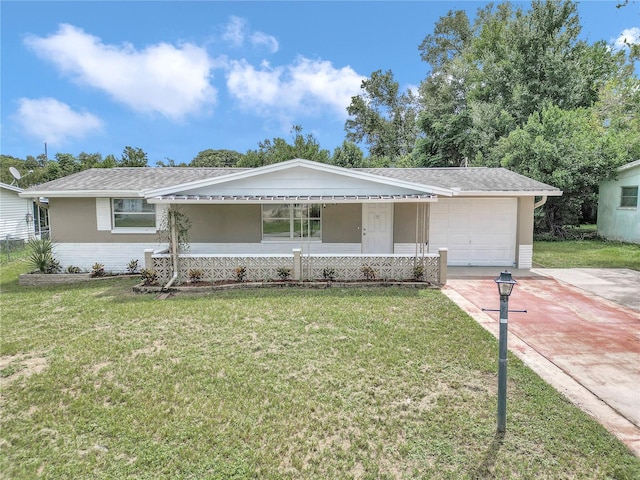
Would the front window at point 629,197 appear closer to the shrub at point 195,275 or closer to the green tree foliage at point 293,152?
the green tree foliage at point 293,152

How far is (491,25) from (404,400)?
33.4 meters

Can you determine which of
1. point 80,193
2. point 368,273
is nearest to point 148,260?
point 80,193

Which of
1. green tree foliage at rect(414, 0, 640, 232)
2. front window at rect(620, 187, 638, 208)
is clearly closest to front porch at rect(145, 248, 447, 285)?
green tree foliage at rect(414, 0, 640, 232)

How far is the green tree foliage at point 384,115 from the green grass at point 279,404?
1354 inches

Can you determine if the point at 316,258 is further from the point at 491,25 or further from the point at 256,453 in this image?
the point at 491,25

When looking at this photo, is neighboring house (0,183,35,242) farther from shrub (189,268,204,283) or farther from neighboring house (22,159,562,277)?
shrub (189,268,204,283)

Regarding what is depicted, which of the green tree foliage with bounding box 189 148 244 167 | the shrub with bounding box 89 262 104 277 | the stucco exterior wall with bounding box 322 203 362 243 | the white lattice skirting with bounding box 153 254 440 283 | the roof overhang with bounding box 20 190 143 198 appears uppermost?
the green tree foliage with bounding box 189 148 244 167

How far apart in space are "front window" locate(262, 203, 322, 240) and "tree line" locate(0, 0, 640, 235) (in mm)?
12760

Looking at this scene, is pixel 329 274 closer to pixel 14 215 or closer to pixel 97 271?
pixel 97 271

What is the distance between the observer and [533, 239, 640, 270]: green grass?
1315cm

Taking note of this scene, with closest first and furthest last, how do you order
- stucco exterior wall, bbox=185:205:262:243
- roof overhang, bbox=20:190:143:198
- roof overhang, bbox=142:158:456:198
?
roof overhang, bbox=142:158:456:198 < roof overhang, bbox=20:190:143:198 < stucco exterior wall, bbox=185:205:262:243

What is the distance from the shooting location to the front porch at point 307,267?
1018 cm

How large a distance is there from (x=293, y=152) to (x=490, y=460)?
91.9ft

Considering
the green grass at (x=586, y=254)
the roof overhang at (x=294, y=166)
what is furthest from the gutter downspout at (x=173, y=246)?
the green grass at (x=586, y=254)
